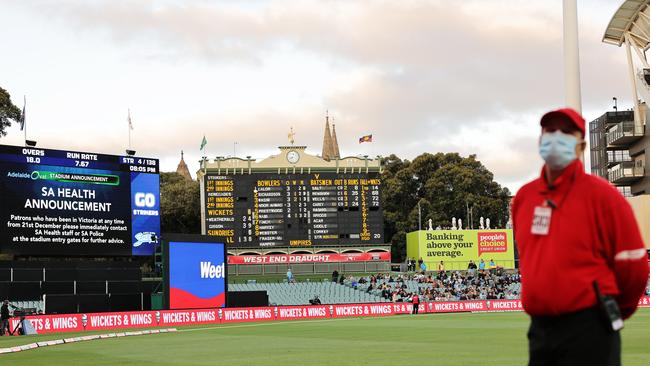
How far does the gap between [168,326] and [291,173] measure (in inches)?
808

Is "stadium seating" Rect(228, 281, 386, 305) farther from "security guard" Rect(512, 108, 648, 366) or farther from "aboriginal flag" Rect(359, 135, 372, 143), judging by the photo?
"security guard" Rect(512, 108, 648, 366)

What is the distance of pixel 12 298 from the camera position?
44625mm

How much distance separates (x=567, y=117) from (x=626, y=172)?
291ft

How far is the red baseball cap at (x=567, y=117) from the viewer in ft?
17.8

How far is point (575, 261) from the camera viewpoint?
522 centimetres

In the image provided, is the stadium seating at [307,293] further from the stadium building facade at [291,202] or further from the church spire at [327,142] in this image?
the church spire at [327,142]

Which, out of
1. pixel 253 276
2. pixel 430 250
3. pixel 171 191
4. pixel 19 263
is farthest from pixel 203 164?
pixel 171 191

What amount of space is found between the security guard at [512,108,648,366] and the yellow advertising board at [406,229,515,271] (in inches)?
2881

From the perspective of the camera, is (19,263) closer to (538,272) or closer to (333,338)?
(333,338)

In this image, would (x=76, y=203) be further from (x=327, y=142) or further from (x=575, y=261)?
(x=327, y=142)

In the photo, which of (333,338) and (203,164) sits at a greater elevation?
(203,164)

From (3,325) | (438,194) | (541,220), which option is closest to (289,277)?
(3,325)

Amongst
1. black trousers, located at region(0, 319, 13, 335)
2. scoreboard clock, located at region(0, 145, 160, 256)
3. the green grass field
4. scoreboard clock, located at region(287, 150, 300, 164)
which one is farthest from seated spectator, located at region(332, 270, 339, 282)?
the green grass field

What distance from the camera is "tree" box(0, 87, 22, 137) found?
207 feet
